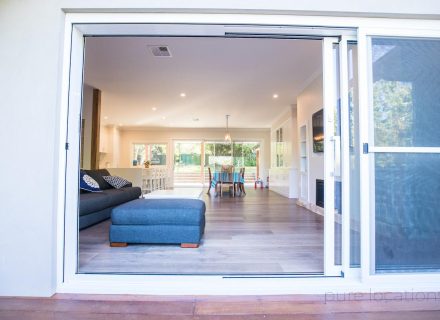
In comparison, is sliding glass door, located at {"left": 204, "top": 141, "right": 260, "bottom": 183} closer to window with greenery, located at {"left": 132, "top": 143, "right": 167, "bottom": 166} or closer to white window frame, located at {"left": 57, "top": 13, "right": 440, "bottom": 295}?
window with greenery, located at {"left": 132, "top": 143, "right": 167, "bottom": 166}

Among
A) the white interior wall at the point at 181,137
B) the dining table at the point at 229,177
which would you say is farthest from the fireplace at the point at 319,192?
the white interior wall at the point at 181,137

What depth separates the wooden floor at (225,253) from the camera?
201 centimetres

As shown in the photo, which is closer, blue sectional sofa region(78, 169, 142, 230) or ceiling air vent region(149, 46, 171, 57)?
blue sectional sofa region(78, 169, 142, 230)

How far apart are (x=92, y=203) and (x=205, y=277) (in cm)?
230

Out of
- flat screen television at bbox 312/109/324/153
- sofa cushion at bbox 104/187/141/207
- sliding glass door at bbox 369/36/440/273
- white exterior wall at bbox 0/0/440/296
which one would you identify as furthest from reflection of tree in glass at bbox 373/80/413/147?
sofa cushion at bbox 104/187/141/207

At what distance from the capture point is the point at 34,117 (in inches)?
63.7

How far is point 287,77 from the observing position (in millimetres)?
4762

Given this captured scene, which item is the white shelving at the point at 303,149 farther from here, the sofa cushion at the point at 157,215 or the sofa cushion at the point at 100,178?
the sofa cushion at the point at 100,178

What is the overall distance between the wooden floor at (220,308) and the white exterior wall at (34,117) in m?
0.17

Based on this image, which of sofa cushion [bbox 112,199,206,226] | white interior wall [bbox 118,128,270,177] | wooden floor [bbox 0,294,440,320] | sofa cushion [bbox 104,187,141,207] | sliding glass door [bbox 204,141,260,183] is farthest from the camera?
sliding glass door [bbox 204,141,260,183]

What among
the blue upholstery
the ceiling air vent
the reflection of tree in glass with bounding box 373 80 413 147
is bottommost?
the blue upholstery

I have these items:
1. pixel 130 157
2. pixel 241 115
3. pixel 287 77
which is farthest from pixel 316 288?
pixel 130 157

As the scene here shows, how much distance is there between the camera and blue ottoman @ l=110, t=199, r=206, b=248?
2.54 metres

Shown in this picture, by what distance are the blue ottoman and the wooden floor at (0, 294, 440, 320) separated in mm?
943
